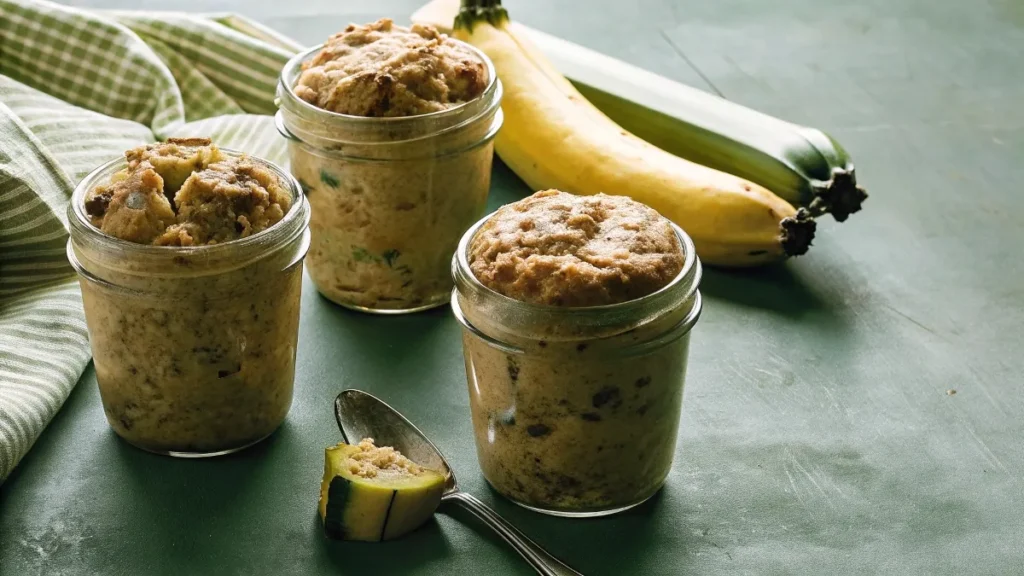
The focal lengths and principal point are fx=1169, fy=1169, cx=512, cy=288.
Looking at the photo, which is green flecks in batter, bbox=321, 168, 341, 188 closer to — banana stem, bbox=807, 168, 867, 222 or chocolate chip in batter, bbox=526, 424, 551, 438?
chocolate chip in batter, bbox=526, 424, 551, 438

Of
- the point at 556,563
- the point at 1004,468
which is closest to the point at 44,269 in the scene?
the point at 556,563

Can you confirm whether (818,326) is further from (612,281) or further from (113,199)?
(113,199)

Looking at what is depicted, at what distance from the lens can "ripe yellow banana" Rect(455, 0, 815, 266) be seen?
2.42 m

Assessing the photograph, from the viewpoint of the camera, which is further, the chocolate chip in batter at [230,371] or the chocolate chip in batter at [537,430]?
the chocolate chip in batter at [230,371]

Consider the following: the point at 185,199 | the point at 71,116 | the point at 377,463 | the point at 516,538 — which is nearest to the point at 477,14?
the point at 71,116

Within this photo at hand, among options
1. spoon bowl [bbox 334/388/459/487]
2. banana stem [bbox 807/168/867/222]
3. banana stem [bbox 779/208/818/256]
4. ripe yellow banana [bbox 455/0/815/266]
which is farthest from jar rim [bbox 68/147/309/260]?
banana stem [bbox 807/168/867/222]

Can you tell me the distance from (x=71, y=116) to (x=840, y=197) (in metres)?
1.69

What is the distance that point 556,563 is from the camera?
1.65 meters

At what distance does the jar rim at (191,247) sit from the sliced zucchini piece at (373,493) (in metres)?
0.33

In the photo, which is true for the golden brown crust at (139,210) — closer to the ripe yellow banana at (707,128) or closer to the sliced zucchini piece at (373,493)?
the sliced zucchini piece at (373,493)

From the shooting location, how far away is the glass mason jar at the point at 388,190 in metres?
2.16

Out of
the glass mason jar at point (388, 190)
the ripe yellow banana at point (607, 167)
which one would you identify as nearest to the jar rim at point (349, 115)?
the glass mason jar at point (388, 190)

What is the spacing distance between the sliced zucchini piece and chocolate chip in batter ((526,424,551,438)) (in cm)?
17

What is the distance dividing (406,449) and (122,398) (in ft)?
1.52
